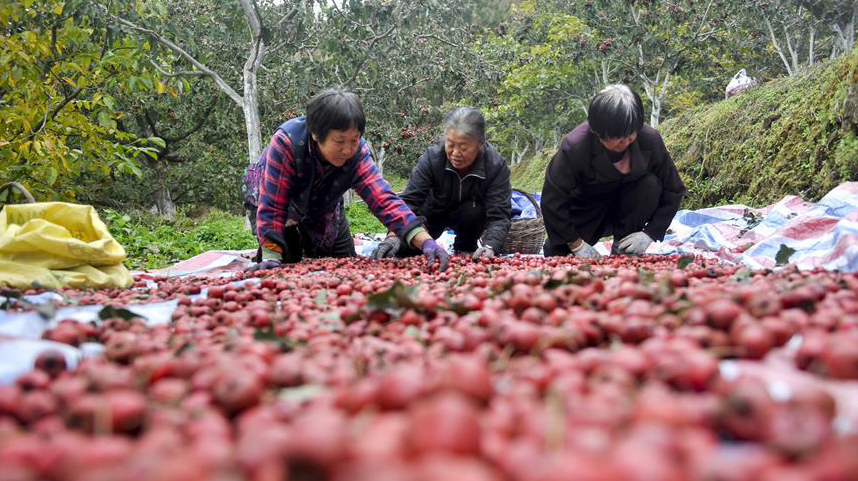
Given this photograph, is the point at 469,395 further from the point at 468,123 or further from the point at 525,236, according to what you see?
the point at 525,236


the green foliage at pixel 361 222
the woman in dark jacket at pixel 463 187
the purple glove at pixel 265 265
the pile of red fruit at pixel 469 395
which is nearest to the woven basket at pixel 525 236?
the woman in dark jacket at pixel 463 187

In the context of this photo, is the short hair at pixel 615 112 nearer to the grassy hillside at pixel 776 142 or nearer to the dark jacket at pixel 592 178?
the dark jacket at pixel 592 178

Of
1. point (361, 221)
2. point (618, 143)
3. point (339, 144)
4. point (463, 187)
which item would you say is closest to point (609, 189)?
point (618, 143)

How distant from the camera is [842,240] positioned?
12.9 ft

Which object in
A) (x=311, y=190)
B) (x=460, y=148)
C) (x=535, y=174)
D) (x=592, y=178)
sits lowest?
(x=535, y=174)

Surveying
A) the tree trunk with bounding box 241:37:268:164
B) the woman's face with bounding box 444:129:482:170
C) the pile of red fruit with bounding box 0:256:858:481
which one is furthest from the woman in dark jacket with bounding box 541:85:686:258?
the tree trunk with bounding box 241:37:268:164

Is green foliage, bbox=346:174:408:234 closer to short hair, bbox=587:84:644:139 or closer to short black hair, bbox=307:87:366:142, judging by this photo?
short black hair, bbox=307:87:366:142

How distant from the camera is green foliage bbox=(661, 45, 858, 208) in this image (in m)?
6.59

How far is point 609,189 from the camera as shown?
5.32 m

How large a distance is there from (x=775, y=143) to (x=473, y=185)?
194 inches

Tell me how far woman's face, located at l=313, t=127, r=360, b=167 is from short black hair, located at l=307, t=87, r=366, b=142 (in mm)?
31

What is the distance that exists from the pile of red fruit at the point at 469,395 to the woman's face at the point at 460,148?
313 cm

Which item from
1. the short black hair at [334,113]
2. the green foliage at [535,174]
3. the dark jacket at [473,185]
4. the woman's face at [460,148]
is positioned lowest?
the green foliage at [535,174]

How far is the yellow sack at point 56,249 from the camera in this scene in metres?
3.32
